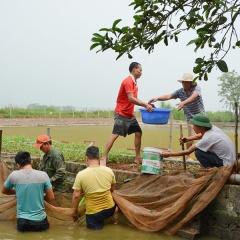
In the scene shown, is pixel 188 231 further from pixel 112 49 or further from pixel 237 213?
pixel 112 49

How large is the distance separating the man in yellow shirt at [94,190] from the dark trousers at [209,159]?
4.27 ft

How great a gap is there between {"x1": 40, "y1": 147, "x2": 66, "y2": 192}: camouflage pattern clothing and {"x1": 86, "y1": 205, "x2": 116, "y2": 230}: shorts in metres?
0.98

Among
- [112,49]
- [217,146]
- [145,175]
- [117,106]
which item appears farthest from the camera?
[117,106]

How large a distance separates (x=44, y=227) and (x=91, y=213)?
667 mm

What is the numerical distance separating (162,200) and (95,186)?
3.07 feet

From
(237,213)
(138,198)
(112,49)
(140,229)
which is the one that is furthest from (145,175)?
(112,49)

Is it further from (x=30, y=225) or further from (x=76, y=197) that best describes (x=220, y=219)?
(x=30, y=225)

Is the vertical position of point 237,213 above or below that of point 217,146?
below

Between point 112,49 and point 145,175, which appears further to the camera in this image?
point 145,175

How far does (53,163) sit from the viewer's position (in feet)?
21.7

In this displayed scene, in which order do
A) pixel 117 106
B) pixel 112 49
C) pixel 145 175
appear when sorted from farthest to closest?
pixel 117 106, pixel 145 175, pixel 112 49

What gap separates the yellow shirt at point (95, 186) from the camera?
5668 mm

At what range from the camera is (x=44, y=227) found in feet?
19.1

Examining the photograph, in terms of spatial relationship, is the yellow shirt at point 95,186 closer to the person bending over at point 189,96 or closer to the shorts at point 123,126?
the shorts at point 123,126
